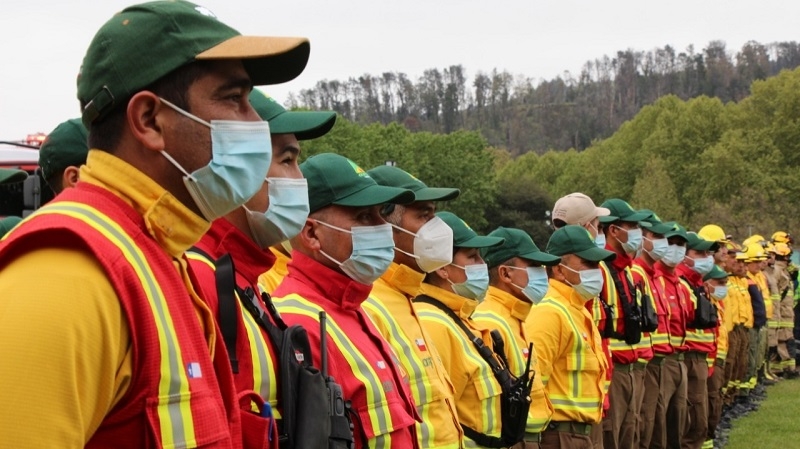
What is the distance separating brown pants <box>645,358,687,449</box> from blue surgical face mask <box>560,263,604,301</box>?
3.47 m

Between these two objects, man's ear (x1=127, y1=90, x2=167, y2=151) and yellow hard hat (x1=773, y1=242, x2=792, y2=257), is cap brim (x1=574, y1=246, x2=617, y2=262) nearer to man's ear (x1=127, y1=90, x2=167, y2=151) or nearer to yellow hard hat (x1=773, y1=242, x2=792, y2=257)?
man's ear (x1=127, y1=90, x2=167, y2=151)

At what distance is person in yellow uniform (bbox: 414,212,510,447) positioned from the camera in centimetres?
614

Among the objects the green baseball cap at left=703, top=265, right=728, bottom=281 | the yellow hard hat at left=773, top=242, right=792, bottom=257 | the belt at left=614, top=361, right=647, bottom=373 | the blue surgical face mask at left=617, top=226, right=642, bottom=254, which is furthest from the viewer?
the yellow hard hat at left=773, top=242, right=792, bottom=257

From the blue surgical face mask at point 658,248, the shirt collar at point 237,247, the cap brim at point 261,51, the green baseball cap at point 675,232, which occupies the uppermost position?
the cap brim at point 261,51

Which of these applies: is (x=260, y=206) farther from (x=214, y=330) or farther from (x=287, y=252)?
(x=287, y=252)

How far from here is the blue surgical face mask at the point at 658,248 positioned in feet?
43.1

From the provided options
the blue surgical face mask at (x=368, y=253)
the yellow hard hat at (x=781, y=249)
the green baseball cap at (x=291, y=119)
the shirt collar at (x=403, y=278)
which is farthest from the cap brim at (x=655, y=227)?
the yellow hard hat at (x=781, y=249)

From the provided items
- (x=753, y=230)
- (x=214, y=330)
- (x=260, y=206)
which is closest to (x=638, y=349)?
(x=260, y=206)

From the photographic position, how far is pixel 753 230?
5488 centimetres

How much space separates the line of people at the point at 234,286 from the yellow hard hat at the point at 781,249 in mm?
17994

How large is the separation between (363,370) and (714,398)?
495 inches

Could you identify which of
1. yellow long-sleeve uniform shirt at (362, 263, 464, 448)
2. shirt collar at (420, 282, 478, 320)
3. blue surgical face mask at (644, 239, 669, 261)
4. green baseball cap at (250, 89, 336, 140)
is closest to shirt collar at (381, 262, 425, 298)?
yellow long-sleeve uniform shirt at (362, 263, 464, 448)

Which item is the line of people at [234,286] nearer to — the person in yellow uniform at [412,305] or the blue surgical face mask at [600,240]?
the person in yellow uniform at [412,305]

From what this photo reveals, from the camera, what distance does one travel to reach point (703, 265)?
52.4 ft
